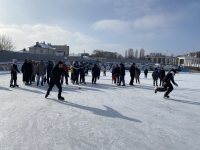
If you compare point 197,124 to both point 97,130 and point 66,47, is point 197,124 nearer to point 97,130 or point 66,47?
point 97,130

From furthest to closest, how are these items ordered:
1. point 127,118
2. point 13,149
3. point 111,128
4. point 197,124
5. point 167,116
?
point 167,116 < point 127,118 < point 197,124 < point 111,128 < point 13,149

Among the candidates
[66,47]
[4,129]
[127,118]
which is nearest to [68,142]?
[4,129]

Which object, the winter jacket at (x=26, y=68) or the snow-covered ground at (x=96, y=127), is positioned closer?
the snow-covered ground at (x=96, y=127)

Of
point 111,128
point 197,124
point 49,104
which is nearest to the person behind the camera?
point 111,128

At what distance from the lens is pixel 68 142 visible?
292cm

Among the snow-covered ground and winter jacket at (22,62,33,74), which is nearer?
the snow-covered ground

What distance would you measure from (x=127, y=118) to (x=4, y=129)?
9.83 feet

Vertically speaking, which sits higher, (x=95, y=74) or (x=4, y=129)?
(x=95, y=74)

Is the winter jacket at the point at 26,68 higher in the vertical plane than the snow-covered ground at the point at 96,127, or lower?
higher

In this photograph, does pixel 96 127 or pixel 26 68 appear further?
pixel 26 68

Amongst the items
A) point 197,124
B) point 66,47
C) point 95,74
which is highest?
point 66,47

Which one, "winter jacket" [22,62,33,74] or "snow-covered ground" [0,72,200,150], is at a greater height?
"winter jacket" [22,62,33,74]

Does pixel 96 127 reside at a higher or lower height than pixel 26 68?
lower

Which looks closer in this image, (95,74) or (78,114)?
(78,114)
